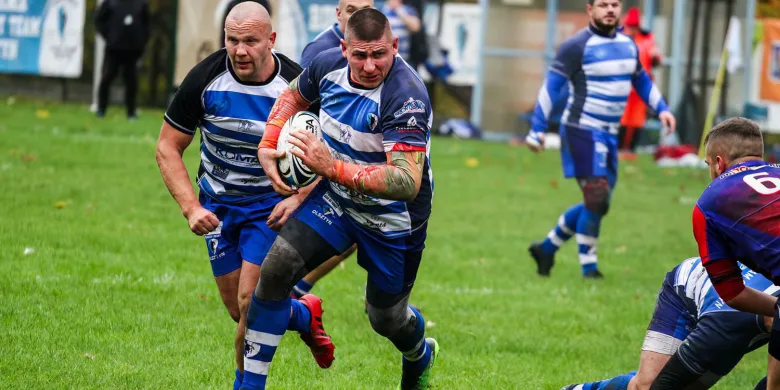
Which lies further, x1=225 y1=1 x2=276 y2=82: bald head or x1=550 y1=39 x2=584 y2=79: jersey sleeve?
x1=550 y1=39 x2=584 y2=79: jersey sleeve

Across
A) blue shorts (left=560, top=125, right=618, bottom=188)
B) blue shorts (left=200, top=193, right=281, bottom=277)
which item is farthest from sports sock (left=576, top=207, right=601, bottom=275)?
blue shorts (left=200, top=193, right=281, bottom=277)

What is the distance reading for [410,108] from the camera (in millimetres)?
5035

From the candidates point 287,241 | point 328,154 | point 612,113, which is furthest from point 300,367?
point 612,113

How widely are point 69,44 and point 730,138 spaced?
758 inches

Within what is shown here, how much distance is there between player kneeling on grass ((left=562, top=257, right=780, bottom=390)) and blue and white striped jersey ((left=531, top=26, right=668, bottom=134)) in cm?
475

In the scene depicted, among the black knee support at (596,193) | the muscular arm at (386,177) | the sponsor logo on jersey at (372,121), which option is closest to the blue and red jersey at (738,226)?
the muscular arm at (386,177)

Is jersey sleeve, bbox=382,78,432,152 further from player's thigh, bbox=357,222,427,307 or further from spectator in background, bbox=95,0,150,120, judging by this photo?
spectator in background, bbox=95,0,150,120

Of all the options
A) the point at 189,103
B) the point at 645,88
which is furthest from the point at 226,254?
the point at 645,88

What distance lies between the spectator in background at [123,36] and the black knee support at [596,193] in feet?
38.6

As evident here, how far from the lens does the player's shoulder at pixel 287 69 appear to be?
5848 mm

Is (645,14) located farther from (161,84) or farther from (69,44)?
(69,44)

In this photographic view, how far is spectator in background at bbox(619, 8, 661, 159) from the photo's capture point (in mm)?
18922

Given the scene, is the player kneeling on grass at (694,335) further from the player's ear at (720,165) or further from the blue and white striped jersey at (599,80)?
the blue and white striped jersey at (599,80)

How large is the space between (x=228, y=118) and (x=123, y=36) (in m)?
14.5
